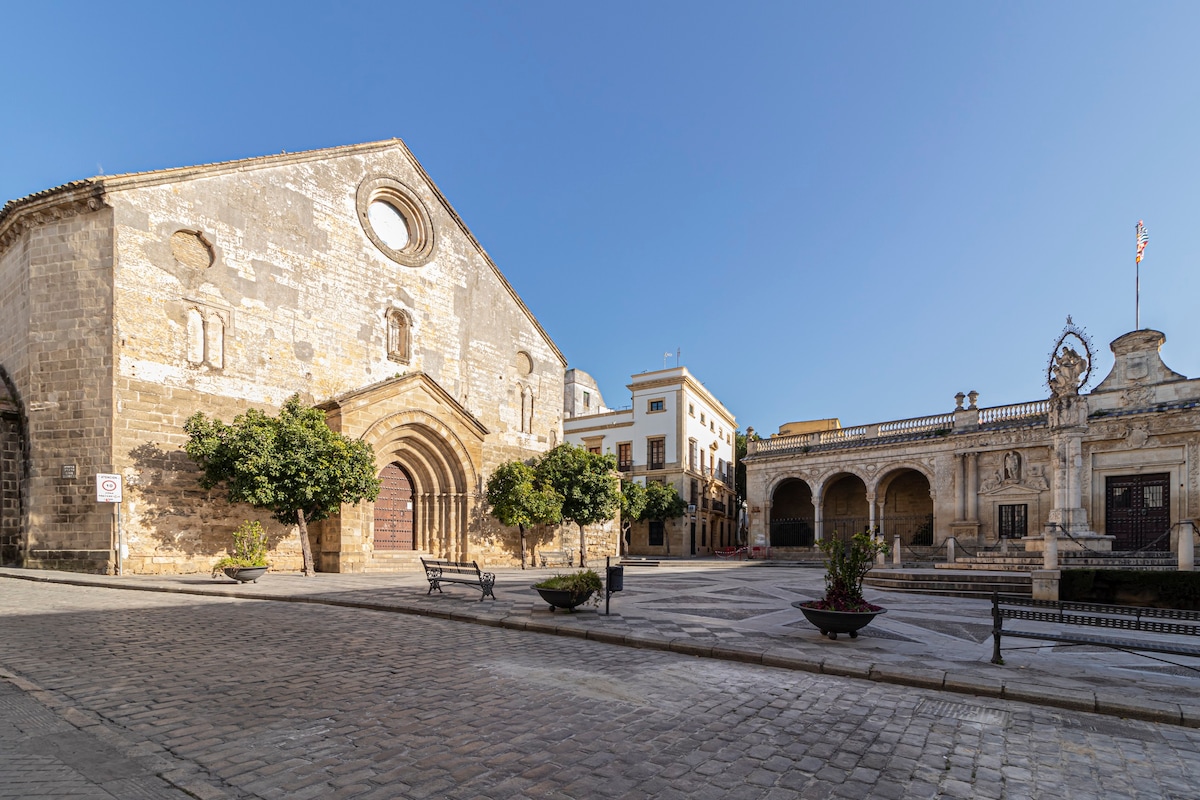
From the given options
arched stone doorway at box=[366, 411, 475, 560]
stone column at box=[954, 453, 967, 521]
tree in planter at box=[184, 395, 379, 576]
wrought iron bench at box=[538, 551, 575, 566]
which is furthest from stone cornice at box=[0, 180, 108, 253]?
stone column at box=[954, 453, 967, 521]

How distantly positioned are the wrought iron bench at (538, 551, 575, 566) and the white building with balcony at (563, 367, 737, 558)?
1656cm

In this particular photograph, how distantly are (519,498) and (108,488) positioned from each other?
11352 mm

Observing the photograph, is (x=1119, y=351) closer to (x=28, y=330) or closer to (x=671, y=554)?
(x=671, y=554)

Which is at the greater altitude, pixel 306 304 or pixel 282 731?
pixel 306 304

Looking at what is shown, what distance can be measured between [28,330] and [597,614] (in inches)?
632

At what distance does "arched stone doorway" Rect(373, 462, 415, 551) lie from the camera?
20484 mm

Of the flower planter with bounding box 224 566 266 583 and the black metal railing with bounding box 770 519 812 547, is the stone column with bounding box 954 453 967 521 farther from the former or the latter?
the flower planter with bounding box 224 566 266 583

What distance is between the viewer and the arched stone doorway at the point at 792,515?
36.8 m

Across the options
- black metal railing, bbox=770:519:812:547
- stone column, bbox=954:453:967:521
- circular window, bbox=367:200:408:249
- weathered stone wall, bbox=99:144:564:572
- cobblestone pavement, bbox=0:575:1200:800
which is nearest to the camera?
cobblestone pavement, bbox=0:575:1200:800

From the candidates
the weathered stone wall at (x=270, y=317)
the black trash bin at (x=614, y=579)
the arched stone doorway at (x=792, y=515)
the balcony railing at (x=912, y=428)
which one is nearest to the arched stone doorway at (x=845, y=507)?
the arched stone doorway at (x=792, y=515)

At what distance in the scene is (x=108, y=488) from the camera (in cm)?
1430

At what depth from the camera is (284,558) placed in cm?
1791

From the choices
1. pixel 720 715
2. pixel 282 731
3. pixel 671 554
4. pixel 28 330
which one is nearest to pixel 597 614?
pixel 720 715

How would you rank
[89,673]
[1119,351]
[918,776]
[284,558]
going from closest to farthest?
1. [918,776]
2. [89,673]
3. [284,558]
4. [1119,351]
